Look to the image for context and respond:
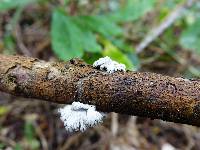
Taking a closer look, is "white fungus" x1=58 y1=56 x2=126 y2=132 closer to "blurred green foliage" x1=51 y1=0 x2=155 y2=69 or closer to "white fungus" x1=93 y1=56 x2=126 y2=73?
"white fungus" x1=93 y1=56 x2=126 y2=73

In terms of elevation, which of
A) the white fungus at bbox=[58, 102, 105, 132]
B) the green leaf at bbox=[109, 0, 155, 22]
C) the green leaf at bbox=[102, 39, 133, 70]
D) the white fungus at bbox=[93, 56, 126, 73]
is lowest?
the white fungus at bbox=[58, 102, 105, 132]

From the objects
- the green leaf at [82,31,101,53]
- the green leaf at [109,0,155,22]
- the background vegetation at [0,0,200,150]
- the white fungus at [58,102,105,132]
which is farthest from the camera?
the green leaf at [109,0,155,22]

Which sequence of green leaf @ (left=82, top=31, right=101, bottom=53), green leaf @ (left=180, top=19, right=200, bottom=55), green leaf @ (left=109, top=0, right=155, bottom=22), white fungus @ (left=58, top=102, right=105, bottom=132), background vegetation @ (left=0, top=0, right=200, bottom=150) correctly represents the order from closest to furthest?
white fungus @ (left=58, top=102, right=105, bottom=132) → green leaf @ (left=82, top=31, right=101, bottom=53) → background vegetation @ (left=0, top=0, right=200, bottom=150) → green leaf @ (left=109, top=0, right=155, bottom=22) → green leaf @ (left=180, top=19, right=200, bottom=55)

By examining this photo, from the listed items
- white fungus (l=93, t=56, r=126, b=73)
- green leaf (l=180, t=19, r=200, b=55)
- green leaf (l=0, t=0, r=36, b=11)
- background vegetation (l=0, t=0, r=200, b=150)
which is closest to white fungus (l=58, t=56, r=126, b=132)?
white fungus (l=93, t=56, r=126, b=73)

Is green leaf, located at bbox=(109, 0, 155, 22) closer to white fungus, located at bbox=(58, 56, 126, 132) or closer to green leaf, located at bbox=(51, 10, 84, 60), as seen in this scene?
green leaf, located at bbox=(51, 10, 84, 60)

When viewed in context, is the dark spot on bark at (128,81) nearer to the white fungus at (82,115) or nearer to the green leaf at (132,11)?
the white fungus at (82,115)

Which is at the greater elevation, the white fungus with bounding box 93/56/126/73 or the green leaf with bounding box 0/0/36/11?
the green leaf with bounding box 0/0/36/11

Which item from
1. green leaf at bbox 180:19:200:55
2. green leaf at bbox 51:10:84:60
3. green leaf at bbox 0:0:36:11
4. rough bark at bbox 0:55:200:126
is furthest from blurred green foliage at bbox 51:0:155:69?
rough bark at bbox 0:55:200:126

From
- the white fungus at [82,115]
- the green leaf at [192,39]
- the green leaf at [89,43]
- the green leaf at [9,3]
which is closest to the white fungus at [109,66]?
the white fungus at [82,115]

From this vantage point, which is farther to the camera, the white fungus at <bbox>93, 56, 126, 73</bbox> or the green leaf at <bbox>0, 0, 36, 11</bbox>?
the green leaf at <bbox>0, 0, 36, 11</bbox>
